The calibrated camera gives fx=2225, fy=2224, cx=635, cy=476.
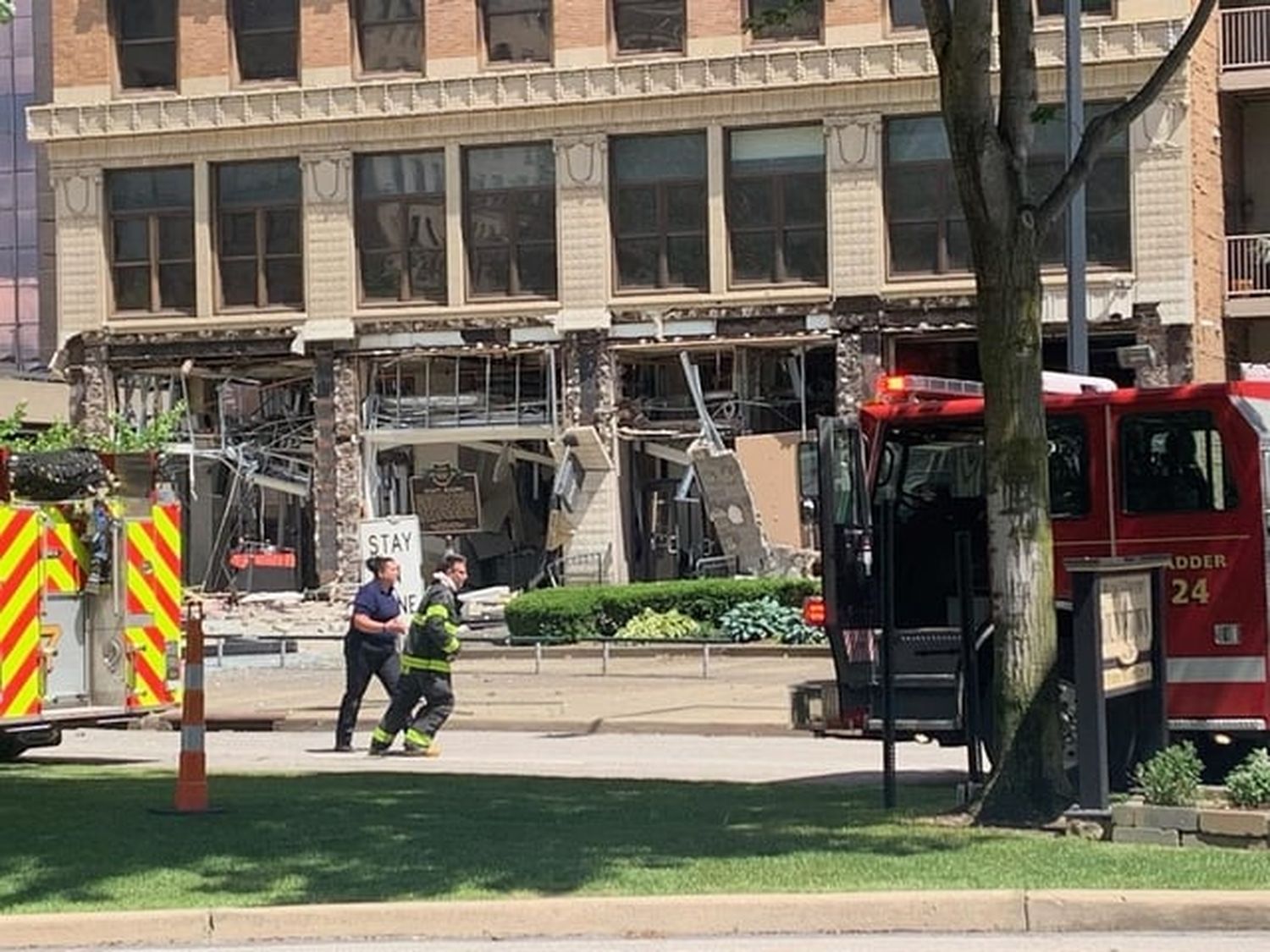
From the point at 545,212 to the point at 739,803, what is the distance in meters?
28.0

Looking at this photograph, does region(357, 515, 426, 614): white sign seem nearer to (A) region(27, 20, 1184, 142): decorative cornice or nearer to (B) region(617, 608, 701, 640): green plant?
(B) region(617, 608, 701, 640): green plant

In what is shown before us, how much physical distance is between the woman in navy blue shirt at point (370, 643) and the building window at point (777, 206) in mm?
20796

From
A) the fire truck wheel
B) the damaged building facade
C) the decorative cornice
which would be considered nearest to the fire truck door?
the fire truck wheel

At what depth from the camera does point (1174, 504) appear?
43.9ft

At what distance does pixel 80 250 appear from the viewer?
42.5 metres

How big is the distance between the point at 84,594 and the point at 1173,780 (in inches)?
369

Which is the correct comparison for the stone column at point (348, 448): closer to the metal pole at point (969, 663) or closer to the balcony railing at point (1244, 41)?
the balcony railing at point (1244, 41)

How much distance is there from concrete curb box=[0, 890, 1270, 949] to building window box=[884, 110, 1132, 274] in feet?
94.5

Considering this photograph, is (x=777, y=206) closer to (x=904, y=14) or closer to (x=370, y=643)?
(x=904, y=14)

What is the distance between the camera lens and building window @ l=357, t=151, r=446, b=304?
134 ft

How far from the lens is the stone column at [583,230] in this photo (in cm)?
3969

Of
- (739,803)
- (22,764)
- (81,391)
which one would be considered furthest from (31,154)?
(739,803)

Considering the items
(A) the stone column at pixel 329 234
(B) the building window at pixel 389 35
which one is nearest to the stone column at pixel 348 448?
(A) the stone column at pixel 329 234

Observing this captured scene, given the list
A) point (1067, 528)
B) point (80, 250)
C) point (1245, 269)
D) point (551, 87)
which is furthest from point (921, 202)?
point (1067, 528)
